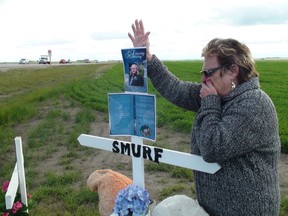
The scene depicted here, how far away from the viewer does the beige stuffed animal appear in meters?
3.06

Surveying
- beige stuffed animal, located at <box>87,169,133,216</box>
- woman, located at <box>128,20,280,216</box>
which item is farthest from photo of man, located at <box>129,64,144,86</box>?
beige stuffed animal, located at <box>87,169,133,216</box>

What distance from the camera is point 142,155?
2.71 m

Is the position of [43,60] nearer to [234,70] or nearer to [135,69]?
[135,69]

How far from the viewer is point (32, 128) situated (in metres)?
9.34

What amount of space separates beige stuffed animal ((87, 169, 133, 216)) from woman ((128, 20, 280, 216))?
3.05ft

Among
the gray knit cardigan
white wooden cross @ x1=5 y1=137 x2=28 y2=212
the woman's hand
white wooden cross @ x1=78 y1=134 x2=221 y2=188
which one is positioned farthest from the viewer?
white wooden cross @ x1=5 y1=137 x2=28 y2=212

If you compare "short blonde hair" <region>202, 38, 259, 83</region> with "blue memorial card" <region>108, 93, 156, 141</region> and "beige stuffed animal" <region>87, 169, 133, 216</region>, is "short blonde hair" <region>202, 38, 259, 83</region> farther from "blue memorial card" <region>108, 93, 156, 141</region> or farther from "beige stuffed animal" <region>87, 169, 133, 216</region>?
"beige stuffed animal" <region>87, 169, 133, 216</region>

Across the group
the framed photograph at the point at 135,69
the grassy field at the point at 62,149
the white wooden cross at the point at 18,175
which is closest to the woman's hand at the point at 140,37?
the framed photograph at the point at 135,69

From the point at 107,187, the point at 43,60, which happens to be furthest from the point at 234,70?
the point at 43,60

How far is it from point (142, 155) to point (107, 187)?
0.60 m

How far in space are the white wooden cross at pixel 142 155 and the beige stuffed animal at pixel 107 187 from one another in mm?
352

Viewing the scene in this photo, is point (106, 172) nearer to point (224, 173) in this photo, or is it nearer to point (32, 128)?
point (224, 173)

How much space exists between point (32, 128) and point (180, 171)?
5.01m

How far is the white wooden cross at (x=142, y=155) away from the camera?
233cm
